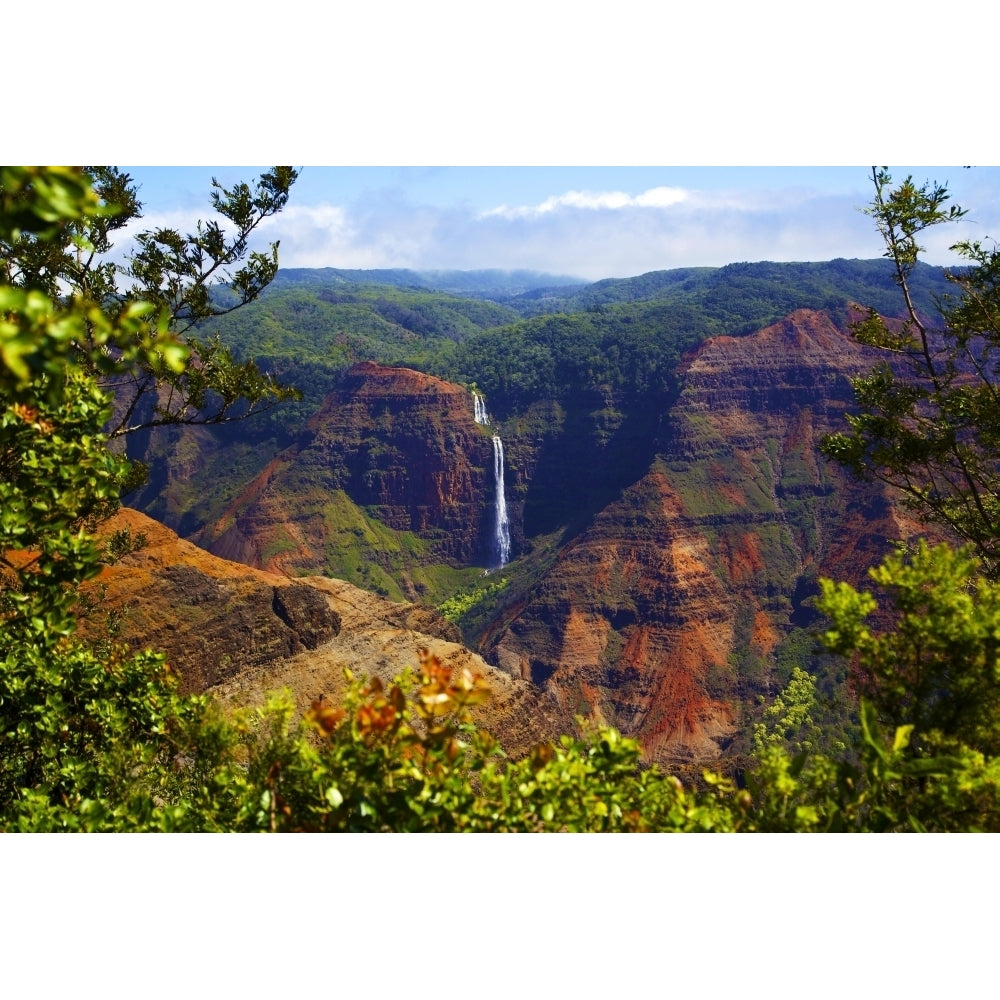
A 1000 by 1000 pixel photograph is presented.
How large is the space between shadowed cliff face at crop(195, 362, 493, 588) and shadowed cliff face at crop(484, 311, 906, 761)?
60.9 ft

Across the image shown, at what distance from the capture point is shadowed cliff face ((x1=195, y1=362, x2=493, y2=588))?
86.2m

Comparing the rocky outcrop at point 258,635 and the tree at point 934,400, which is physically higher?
the tree at point 934,400

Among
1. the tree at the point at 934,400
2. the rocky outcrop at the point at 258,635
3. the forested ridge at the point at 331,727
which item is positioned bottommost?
the rocky outcrop at the point at 258,635

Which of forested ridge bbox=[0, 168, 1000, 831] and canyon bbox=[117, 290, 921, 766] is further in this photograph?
canyon bbox=[117, 290, 921, 766]

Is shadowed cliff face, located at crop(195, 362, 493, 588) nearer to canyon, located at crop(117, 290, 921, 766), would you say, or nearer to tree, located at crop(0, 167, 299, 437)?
canyon, located at crop(117, 290, 921, 766)

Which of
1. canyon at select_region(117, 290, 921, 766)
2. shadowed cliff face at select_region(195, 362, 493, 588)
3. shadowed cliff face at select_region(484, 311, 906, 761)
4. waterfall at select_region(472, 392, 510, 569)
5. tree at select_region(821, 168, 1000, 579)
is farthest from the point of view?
waterfall at select_region(472, 392, 510, 569)

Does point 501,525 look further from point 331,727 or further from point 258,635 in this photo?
point 331,727

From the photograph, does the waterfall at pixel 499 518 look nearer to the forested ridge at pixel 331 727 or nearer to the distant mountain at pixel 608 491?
the distant mountain at pixel 608 491

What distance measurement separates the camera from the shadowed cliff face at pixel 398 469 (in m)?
86.2

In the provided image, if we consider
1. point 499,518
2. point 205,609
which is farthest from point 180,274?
point 499,518

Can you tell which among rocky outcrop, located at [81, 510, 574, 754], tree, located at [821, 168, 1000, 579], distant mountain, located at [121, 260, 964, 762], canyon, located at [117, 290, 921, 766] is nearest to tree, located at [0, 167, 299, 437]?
tree, located at [821, 168, 1000, 579]

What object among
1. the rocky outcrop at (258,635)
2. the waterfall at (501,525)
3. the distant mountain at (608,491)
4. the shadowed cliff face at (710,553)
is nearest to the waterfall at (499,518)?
the waterfall at (501,525)

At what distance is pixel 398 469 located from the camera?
8788 cm

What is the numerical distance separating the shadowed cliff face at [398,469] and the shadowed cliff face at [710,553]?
60.9ft
